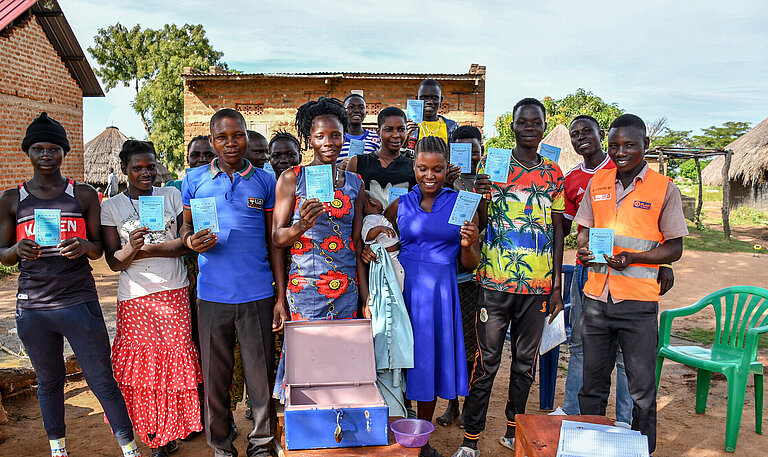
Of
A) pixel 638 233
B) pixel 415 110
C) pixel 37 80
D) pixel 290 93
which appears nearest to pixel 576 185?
pixel 638 233

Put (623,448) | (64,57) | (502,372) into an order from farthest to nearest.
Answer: (64,57)
(502,372)
(623,448)

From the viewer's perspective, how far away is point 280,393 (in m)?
3.22

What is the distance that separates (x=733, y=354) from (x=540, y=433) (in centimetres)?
232

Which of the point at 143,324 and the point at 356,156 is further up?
the point at 356,156

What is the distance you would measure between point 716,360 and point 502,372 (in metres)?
1.99

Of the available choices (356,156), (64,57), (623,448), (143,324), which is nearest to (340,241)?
(356,156)

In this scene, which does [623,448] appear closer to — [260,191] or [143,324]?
[260,191]

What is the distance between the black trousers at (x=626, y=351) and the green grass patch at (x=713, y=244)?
38.2 ft

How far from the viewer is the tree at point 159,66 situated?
21609 millimetres

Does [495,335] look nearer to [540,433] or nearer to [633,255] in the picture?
[540,433]

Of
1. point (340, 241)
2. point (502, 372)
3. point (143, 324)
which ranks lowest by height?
point (502, 372)

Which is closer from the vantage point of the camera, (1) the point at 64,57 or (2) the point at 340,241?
(2) the point at 340,241

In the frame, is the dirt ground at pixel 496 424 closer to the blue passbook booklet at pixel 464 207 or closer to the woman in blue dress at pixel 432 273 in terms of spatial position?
the woman in blue dress at pixel 432 273

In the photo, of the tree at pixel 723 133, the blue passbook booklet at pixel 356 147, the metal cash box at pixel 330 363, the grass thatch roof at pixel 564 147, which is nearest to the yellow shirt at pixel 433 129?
the blue passbook booklet at pixel 356 147
